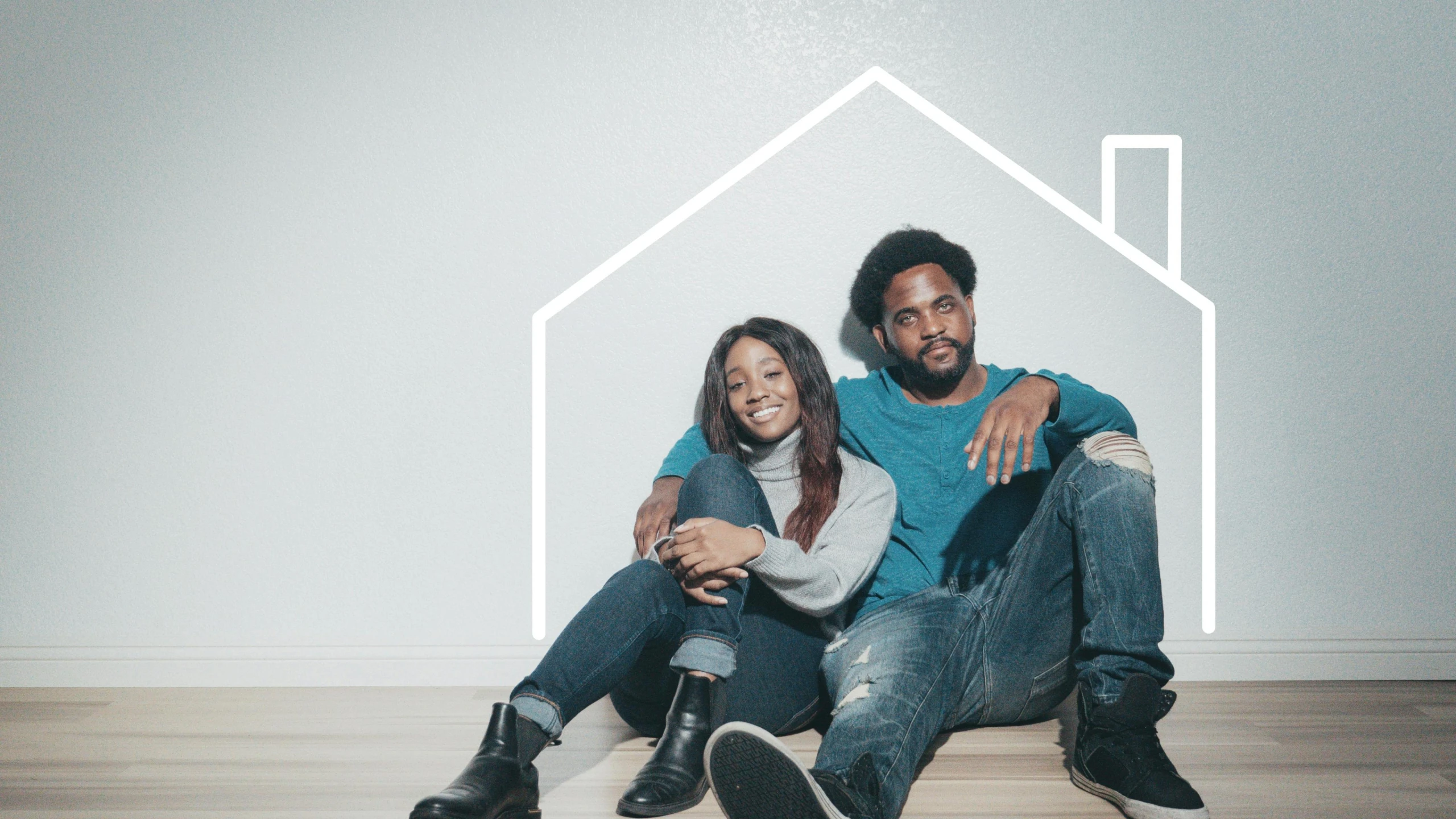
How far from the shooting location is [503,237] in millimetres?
2211

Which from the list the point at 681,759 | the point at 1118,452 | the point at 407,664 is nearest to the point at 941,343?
the point at 1118,452

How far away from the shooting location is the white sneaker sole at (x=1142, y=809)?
1337 millimetres

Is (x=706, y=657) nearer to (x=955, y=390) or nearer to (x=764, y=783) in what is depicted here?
(x=764, y=783)

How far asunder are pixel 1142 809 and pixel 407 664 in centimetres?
157

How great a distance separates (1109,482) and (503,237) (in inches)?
55.6

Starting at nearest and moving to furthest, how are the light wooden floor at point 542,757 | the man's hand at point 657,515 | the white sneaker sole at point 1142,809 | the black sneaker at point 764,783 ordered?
1. the black sneaker at point 764,783
2. the white sneaker sole at point 1142,809
3. the light wooden floor at point 542,757
4. the man's hand at point 657,515

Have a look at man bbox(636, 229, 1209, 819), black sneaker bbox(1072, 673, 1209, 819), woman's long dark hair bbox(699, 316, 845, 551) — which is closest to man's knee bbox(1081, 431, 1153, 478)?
man bbox(636, 229, 1209, 819)

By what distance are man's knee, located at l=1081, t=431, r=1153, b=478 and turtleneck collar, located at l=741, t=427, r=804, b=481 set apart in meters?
0.53

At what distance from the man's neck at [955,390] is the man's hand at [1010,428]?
11.9 inches

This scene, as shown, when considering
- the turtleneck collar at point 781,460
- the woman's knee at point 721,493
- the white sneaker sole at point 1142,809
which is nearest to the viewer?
the white sneaker sole at point 1142,809

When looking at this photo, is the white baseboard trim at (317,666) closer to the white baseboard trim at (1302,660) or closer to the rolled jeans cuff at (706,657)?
the rolled jeans cuff at (706,657)

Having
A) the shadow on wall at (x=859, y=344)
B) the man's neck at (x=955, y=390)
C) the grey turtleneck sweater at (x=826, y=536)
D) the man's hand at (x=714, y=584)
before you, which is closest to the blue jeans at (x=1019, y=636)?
the grey turtleneck sweater at (x=826, y=536)

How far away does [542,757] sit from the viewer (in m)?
1.69

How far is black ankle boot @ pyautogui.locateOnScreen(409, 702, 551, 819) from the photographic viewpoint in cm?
126
